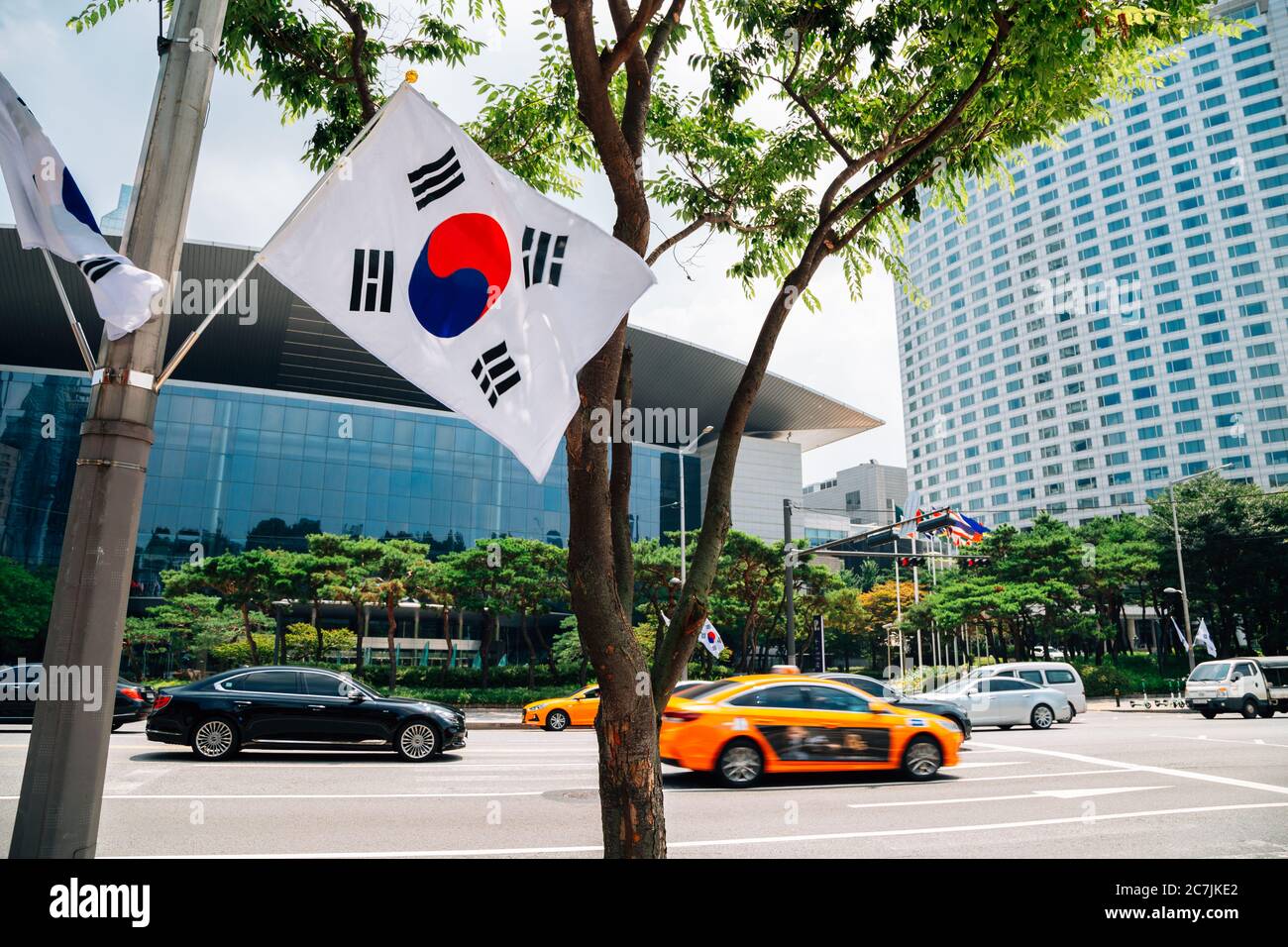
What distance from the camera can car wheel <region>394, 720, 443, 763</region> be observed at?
544 inches

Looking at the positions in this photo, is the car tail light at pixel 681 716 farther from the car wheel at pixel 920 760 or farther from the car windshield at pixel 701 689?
the car wheel at pixel 920 760

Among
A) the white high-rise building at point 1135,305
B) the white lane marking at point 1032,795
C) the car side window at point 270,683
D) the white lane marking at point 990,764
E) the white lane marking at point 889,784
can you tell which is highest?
the white high-rise building at point 1135,305

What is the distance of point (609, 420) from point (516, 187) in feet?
3.55

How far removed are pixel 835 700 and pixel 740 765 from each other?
175 centimetres

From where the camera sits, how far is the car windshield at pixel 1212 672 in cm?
2548

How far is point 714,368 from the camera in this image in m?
62.4

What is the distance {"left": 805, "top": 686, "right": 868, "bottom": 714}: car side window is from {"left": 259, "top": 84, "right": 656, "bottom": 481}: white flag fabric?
9.80 metres

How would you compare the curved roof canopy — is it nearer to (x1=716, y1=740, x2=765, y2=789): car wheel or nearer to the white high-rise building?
the white high-rise building

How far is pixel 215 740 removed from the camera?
13.0 metres

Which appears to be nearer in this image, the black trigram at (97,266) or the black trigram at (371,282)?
the black trigram at (97,266)

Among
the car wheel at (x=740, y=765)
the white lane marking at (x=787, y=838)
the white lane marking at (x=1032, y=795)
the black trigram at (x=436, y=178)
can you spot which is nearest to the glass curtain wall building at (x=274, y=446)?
the car wheel at (x=740, y=765)

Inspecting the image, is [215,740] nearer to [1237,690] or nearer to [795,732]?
[795,732]

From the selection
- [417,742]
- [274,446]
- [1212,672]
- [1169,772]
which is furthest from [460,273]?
[274,446]

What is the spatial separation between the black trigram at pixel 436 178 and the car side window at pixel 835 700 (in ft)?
33.6
